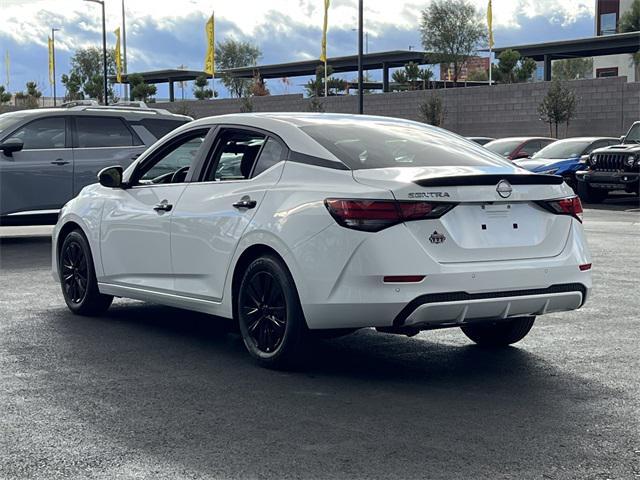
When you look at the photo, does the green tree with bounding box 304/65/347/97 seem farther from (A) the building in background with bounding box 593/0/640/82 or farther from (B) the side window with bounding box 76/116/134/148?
(B) the side window with bounding box 76/116/134/148

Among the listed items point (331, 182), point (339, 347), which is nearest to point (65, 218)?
point (339, 347)

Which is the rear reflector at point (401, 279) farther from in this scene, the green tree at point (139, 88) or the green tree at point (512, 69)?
the green tree at point (139, 88)

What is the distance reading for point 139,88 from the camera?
251 ft

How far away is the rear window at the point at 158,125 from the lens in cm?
1611

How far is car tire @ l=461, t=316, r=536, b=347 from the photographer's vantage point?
23.7 feet

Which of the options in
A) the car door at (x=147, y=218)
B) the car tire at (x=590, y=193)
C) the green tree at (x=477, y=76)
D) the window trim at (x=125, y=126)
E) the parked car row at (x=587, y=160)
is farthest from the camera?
the green tree at (x=477, y=76)

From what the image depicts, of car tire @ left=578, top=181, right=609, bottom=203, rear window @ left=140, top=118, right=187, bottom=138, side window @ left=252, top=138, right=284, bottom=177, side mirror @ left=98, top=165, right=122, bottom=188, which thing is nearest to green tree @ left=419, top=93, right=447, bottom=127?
car tire @ left=578, top=181, right=609, bottom=203

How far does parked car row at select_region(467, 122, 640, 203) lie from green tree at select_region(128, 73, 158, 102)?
51291 millimetres

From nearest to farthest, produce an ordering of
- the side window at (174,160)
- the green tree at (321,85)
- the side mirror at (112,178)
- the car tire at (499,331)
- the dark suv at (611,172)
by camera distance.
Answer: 1. the car tire at (499,331)
2. the side window at (174,160)
3. the side mirror at (112,178)
4. the dark suv at (611,172)
5. the green tree at (321,85)

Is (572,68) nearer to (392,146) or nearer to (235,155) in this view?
(235,155)

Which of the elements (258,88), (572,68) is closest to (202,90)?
(258,88)

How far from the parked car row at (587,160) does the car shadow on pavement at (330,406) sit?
58.2 ft

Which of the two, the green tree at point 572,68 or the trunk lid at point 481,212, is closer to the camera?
the trunk lid at point 481,212

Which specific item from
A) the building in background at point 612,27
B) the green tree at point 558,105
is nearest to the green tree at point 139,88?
the building in background at point 612,27
